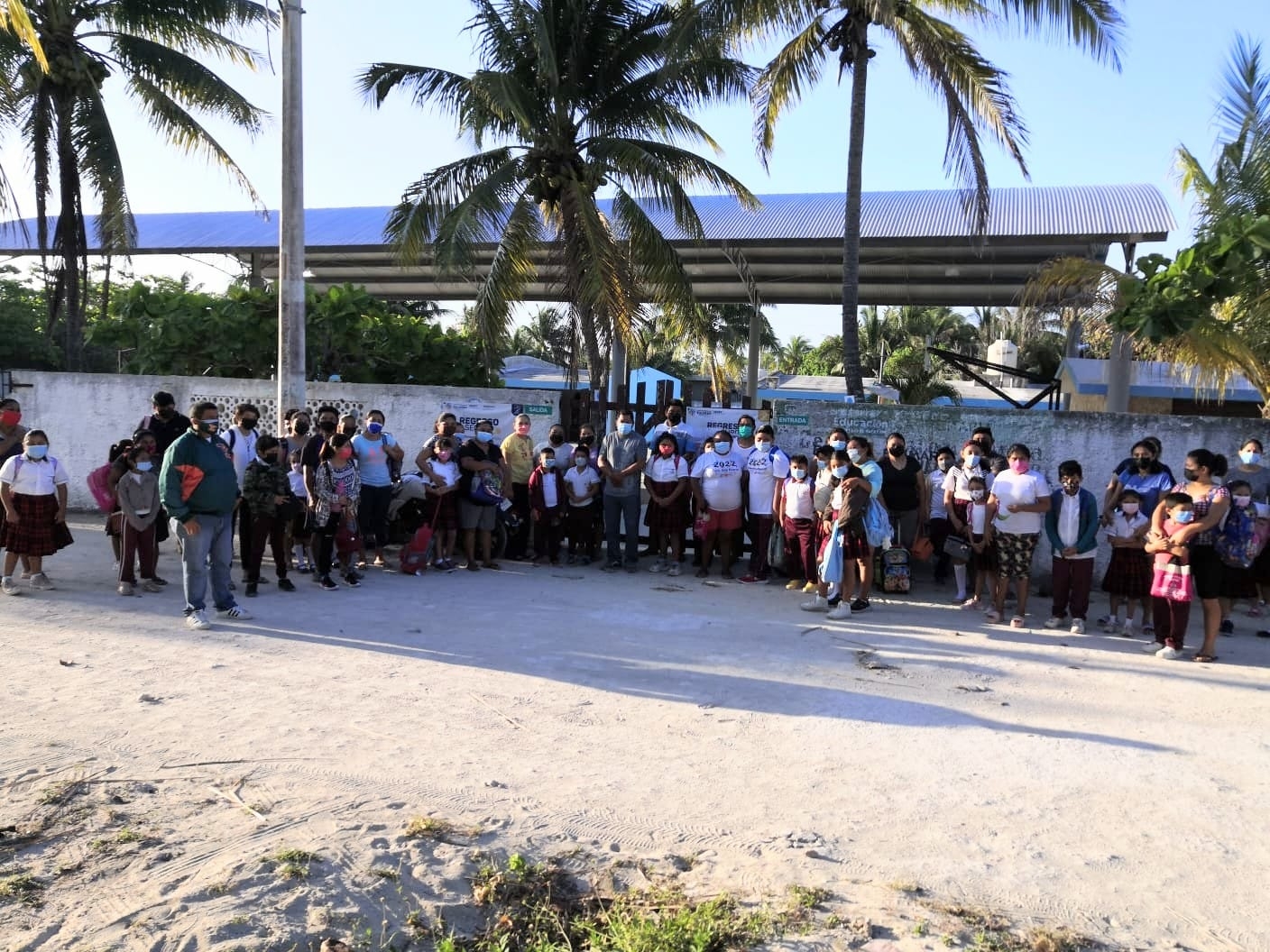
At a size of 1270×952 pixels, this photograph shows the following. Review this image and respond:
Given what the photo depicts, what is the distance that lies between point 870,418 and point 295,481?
6.22 m

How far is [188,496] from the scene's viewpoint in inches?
288

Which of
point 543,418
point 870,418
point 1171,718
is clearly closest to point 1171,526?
point 1171,718

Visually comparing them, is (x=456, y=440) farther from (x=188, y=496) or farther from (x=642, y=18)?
(x=642, y=18)

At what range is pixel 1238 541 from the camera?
7.77 metres

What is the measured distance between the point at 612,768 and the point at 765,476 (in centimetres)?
575

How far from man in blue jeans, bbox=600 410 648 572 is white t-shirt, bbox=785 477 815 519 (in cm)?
179

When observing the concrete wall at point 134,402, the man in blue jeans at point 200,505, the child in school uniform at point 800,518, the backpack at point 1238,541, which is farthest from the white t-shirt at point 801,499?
the man in blue jeans at point 200,505

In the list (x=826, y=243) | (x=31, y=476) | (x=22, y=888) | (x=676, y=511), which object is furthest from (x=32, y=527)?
(x=826, y=243)

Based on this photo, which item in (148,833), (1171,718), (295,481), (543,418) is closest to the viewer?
(148,833)

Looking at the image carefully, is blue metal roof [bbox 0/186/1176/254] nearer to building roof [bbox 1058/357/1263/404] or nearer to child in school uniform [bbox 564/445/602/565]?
building roof [bbox 1058/357/1263/404]

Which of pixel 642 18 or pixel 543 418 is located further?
pixel 642 18

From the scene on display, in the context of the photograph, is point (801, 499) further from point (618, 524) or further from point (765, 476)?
point (618, 524)

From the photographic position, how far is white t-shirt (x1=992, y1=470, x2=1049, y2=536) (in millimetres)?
8312

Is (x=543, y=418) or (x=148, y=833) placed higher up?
(x=543, y=418)
